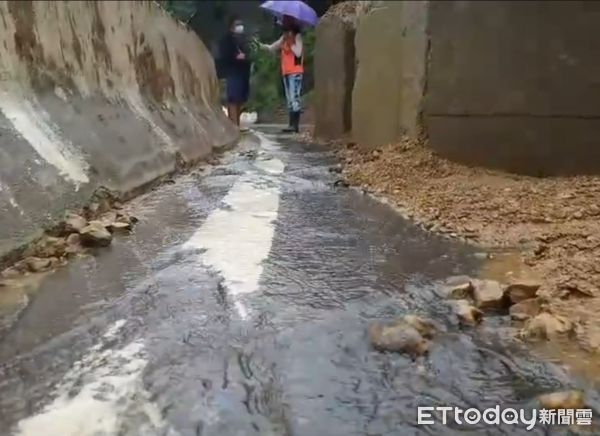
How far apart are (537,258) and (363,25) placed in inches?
148

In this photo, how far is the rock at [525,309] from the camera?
215 cm

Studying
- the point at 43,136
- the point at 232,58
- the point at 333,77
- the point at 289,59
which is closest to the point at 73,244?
the point at 43,136

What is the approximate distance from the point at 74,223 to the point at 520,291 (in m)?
1.89

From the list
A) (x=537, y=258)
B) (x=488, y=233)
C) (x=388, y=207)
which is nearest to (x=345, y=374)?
(x=537, y=258)

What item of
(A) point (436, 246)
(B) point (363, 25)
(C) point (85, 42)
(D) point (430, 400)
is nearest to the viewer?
(D) point (430, 400)

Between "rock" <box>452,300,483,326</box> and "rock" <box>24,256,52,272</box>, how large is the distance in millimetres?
1527

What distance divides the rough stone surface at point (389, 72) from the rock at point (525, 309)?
281 cm

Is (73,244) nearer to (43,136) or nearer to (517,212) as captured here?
(43,136)

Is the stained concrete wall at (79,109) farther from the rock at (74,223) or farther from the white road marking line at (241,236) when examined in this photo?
the white road marking line at (241,236)

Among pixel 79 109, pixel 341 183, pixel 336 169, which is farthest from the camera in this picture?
pixel 336 169

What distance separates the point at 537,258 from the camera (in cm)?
280

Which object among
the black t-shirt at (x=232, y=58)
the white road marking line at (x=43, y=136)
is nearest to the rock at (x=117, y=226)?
the white road marking line at (x=43, y=136)

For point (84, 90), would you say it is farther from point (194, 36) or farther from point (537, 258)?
point (194, 36)

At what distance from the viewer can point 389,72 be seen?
5500 millimetres
